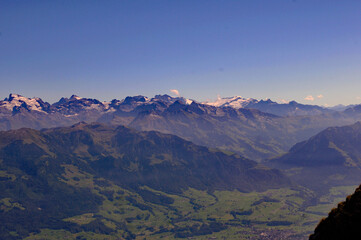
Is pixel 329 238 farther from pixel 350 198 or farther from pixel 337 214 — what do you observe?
pixel 350 198

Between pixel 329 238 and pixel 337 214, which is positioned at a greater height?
pixel 337 214

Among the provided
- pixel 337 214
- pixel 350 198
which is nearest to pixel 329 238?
pixel 337 214

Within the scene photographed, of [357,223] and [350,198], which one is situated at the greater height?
[350,198]

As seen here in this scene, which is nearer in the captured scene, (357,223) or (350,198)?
(357,223)

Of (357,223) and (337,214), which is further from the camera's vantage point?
(337,214)
